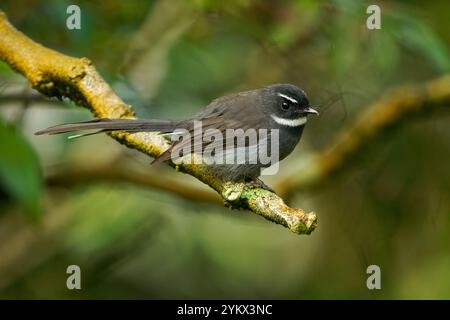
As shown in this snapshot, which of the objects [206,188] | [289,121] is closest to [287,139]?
[289,121]

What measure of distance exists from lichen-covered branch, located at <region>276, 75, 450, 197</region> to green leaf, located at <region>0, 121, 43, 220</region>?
88.4 inches

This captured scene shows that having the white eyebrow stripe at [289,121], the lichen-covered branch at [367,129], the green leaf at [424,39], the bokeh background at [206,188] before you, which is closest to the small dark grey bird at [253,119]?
the white eyebrow stripe at [289,121]

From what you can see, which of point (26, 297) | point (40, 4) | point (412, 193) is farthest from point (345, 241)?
point (40, 4)

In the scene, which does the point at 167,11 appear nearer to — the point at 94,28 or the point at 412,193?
the point at 94,28

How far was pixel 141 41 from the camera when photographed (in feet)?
17.3

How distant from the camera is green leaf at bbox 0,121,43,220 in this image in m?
3.00

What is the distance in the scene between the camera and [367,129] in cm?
502

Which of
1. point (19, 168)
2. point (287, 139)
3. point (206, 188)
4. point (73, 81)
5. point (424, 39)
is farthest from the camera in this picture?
point (206, 188)

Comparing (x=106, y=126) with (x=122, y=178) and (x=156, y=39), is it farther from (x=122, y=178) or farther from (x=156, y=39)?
(x=156, y=39)

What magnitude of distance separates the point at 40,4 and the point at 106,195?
1.61 metres

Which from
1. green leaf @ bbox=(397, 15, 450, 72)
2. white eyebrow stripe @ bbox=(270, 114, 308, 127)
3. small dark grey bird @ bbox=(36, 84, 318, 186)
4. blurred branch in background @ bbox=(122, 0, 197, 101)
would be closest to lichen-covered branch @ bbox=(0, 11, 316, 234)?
small dark grey bird @ bbox=(36, 84, 318, 186)

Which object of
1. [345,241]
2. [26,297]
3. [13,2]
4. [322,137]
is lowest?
[26,297]

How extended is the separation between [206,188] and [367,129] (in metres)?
1.25

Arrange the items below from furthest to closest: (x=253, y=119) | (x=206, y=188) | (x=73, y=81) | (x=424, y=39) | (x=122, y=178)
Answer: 1. (x=206, y=188)
2. (x=122, y=178)
3. (x=253, y=119)
4. (x=424, y=39)
5. (x=73, y=81)
